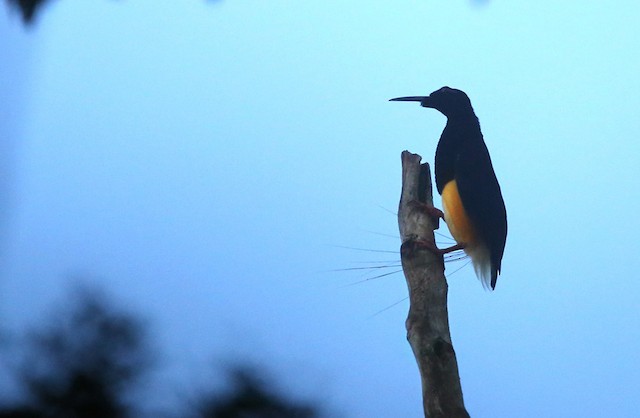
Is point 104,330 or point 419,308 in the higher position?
point 419,308

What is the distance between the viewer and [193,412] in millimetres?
1351

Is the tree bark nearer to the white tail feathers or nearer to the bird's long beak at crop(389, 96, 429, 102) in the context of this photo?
the white tail feathers

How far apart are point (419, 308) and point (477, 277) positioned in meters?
1.24

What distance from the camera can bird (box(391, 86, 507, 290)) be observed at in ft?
11.3

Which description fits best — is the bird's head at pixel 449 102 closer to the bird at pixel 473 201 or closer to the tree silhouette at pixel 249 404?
the bird at pixel 473 201

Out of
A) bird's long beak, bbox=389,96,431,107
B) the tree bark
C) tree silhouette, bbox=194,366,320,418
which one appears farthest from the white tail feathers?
tree silhouette, bbox=194,366,320,418

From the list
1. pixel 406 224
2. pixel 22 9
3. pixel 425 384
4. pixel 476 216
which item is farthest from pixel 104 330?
pixel 476 216

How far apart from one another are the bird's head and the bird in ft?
0.74

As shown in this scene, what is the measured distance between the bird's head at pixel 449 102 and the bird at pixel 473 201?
22 centimetres

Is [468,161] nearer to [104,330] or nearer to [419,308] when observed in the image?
[419,308]

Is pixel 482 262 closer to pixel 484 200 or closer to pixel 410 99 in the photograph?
pixel 484 200

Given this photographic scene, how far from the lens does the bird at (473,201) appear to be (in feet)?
11.3

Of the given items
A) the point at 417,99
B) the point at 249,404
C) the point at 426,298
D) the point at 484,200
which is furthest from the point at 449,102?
the point at 249,404

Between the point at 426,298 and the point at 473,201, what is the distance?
3.98 feet
